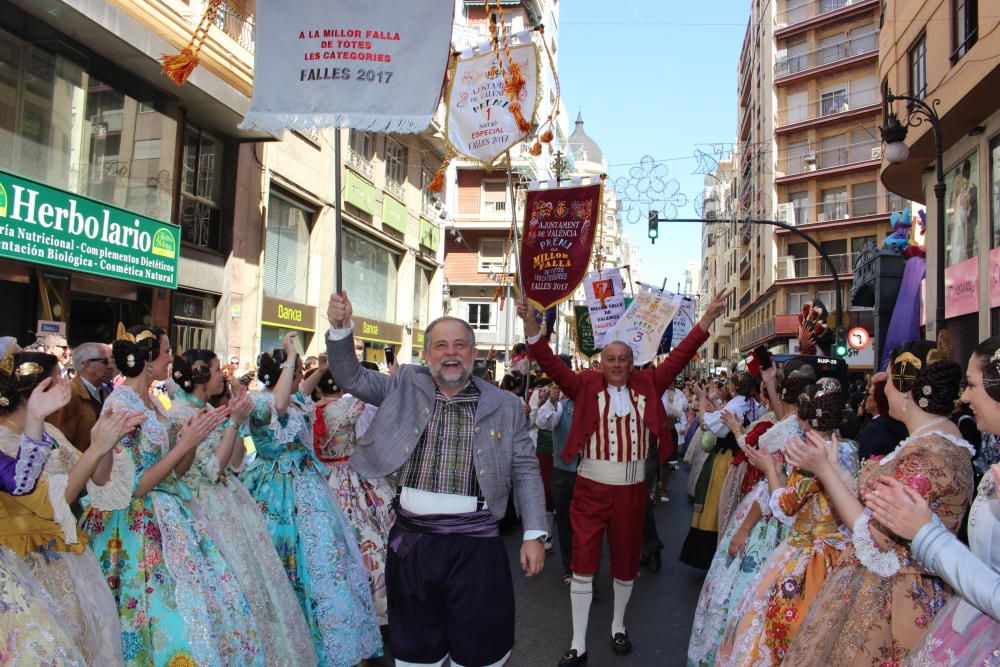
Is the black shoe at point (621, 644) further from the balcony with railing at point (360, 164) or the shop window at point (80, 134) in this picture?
the balcony with railing at point (360, 164)

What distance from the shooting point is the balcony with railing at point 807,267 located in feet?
129

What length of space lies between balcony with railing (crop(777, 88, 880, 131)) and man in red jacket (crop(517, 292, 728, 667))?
38.1m

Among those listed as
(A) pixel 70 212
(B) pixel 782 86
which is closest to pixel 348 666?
(A) pixel 70 212

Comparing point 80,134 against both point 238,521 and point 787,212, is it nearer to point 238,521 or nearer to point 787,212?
point 238,521

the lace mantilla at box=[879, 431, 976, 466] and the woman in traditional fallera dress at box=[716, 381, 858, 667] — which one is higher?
the lace mantilla at box=[879, 431, 976, 466]

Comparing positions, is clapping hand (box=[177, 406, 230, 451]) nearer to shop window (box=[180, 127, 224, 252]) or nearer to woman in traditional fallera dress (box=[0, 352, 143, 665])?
woman in traditional fallera dress (box=[0, 352, 143, 665])

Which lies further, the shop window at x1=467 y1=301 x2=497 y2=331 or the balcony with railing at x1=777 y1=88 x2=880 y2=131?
the shop window at x1=467 y1=301 x2=497 y2=331

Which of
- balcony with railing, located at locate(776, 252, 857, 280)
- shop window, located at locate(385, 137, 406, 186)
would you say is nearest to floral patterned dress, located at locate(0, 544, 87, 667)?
shop window, located at locate(385, 137, 406, 186)

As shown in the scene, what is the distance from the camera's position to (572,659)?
522cm

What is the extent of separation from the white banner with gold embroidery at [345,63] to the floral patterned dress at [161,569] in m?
1.89

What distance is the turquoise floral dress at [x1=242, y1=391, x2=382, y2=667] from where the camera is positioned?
15.7 ft

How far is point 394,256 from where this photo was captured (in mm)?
26344

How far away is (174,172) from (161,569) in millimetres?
11757

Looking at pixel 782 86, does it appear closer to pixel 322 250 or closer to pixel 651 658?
pixel 322 250
